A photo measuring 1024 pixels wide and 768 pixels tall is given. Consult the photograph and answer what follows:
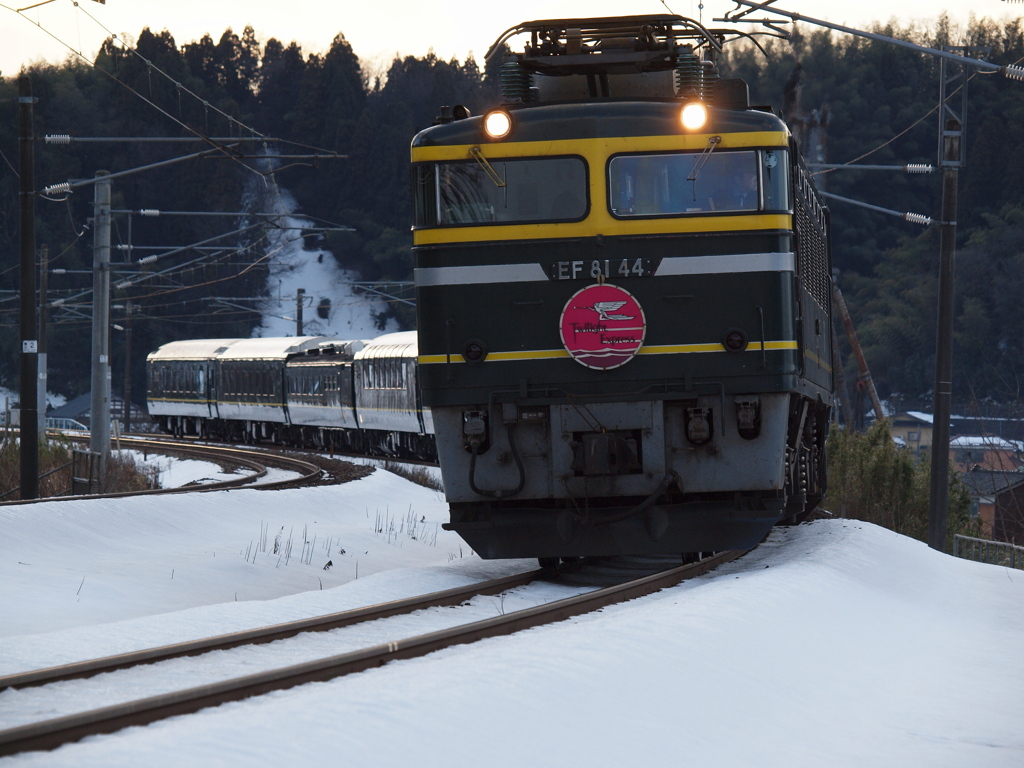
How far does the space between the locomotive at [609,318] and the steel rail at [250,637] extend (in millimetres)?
618

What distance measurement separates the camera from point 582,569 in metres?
12.4

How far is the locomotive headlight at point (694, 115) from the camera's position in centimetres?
1055

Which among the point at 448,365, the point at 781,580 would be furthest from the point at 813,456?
the point at 448,365

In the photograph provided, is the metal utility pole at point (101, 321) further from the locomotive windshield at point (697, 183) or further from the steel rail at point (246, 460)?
the locomotive windshield at point (697, 183)

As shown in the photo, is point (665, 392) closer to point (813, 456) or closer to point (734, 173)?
point (734, 173)

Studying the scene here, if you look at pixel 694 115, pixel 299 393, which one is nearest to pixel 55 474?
pixel 299 393

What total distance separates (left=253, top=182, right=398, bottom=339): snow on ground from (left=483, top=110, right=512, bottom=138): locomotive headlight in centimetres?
9386

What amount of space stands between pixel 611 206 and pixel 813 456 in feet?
19.1

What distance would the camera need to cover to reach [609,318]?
1062 centimetres

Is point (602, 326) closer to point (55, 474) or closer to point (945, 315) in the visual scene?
point (945, 315)

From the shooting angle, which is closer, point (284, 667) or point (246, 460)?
point (284, 667)

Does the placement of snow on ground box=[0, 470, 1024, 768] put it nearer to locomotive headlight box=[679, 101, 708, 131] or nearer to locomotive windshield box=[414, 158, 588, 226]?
locomotive windshield box=[414, 158, 588, 226]

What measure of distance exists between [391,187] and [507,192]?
9750 centimetres

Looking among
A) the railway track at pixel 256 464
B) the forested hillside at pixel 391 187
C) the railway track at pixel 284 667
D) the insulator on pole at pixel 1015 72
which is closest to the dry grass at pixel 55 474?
the railway track at pixel 256 464
